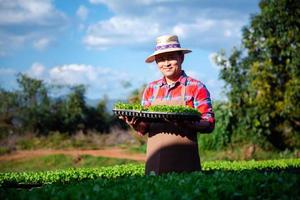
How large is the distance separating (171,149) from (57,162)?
14.3m

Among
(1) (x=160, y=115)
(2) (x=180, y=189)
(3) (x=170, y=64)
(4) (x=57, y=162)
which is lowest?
(4) (x=57, y=162)

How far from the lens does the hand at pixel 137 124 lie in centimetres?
551

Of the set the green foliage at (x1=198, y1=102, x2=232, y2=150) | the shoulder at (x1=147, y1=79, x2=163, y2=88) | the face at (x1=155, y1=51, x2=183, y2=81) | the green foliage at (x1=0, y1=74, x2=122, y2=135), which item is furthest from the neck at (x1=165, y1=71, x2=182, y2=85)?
the green foliage at (x1=0, y1=74, x2=122, y2=135)

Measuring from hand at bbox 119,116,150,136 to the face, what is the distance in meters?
0.69

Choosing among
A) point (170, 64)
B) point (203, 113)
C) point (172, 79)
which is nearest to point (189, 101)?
point (203, 113)

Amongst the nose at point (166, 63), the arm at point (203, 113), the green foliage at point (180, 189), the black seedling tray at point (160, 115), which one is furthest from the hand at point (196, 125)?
the nose at point (166, 63)

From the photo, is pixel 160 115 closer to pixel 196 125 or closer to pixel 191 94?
pixel 196 125

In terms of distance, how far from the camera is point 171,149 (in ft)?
18.3

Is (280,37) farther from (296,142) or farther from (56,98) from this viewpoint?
(56,98)

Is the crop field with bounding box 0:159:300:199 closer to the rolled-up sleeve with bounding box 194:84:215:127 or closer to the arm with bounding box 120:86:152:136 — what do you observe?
the arm with bounding box 120:86:152:136

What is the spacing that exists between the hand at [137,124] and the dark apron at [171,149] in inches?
3.5

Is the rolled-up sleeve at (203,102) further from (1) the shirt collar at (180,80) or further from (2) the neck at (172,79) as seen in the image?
(2) the neck at (172,79)

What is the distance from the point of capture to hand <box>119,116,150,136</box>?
5508 mm

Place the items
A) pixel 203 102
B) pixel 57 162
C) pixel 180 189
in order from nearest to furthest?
pixel 180 189 < pixel 203 102 < pixel 57 162
